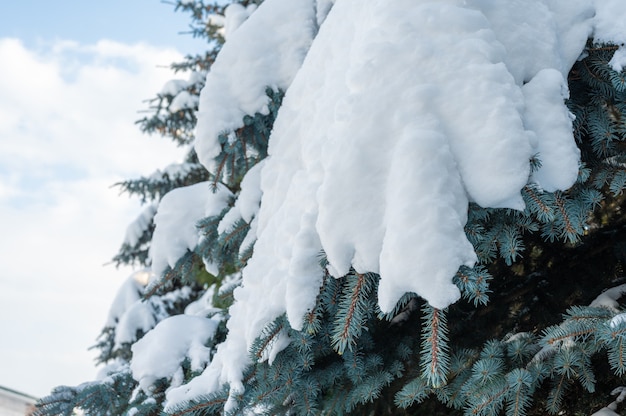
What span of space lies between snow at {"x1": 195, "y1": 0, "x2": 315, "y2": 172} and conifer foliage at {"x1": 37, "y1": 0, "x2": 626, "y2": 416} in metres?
0.01

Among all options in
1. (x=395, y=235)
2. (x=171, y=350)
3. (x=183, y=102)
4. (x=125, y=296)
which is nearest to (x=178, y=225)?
(x=171, y=350)

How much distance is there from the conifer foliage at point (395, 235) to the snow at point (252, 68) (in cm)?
1

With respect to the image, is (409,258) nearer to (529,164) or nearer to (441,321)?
(441,321)

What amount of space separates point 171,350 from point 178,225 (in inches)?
30.0

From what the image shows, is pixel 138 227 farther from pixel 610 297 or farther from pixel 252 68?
pixel 610 297

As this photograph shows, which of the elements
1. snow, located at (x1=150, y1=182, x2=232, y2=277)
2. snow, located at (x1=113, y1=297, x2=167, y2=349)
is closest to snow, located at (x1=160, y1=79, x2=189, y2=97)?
snow, located at (x1=113, y1=297, x2=167, y2=349)

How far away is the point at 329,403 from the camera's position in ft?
7.48

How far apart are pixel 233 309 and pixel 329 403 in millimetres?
613

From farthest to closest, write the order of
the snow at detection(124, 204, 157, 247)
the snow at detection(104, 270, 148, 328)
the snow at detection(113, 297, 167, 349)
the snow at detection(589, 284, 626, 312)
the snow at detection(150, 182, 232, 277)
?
the snow at detection(124, 204, 157, 247)
the snow at detection(104, 270, 148, 328)
the snow at detection(113, 297, 167, 349)
the snow at detection(150, 182, 232, 277)
the snow at detection(589, 284, 626, 312)

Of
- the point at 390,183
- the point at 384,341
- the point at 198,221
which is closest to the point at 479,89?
the point at 390,183

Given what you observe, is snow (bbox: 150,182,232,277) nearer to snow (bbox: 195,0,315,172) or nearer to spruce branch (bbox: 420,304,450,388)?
snow (bbox: 195,0,315,172)

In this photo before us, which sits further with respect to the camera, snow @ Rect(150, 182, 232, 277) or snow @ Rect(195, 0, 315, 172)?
snow @ Rect(150, 182, 232, 277)

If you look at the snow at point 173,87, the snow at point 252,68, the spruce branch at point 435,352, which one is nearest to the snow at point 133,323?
the snow at point 173,87

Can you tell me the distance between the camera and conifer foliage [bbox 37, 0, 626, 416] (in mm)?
1547
